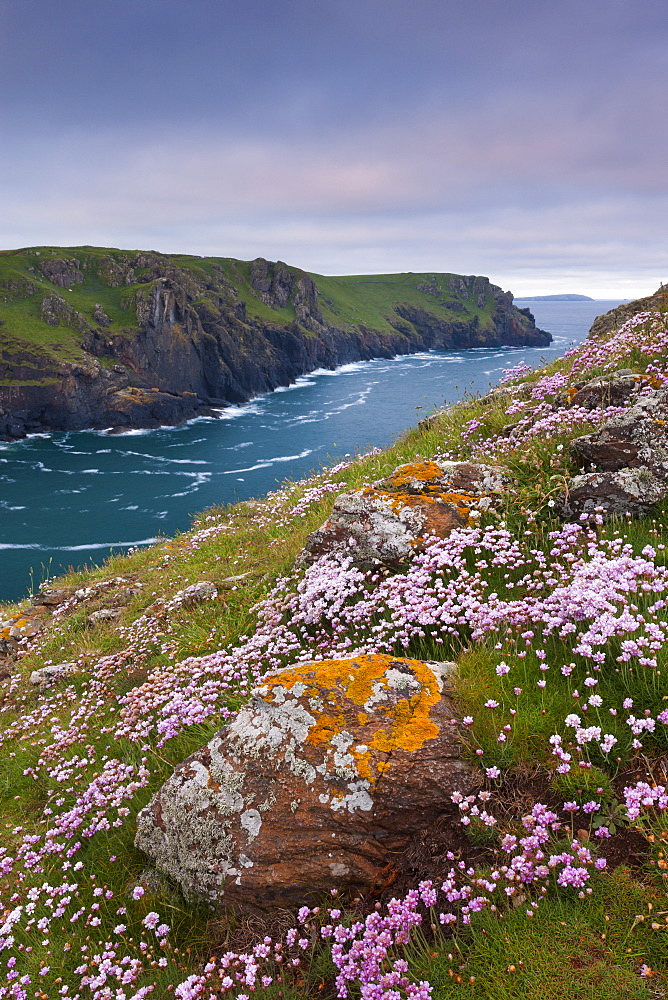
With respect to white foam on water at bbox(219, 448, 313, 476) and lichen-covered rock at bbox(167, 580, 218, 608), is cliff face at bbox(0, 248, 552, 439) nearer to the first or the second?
white foam on water at bbox(219, 448, 313, 476)

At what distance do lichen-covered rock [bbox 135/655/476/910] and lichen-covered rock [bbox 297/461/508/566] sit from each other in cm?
264

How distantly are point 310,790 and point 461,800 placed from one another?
3.63ft

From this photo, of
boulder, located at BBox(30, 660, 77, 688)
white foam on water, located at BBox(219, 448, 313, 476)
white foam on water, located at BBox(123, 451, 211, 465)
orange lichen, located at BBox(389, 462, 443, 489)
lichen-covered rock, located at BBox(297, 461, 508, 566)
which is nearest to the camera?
lichen-covered rock, located at BBox(297, 461, 508, 566)

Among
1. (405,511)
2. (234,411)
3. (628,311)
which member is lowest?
(234,411)

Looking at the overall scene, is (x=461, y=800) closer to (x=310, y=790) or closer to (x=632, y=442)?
(x=310, y=790)

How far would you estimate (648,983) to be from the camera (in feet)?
7.60

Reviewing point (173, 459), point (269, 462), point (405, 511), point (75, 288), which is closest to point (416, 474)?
point (405, 511)

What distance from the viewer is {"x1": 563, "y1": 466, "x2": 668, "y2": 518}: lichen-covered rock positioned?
20.0 ft

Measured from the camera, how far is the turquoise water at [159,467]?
52938mm

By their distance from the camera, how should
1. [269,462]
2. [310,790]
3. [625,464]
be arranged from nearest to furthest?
[310,790] < [625,464] < [269,462]

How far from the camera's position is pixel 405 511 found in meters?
7.13

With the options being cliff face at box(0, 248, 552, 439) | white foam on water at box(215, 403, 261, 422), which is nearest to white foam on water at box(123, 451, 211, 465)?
cliff face at box(0, 248, 552, 439)

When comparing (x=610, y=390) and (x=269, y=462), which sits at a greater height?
(x=610, y=390)

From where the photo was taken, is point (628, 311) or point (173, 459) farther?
point (173, 459)
